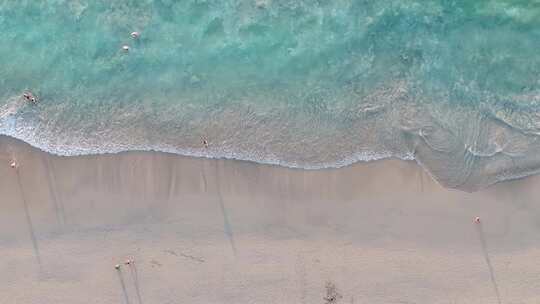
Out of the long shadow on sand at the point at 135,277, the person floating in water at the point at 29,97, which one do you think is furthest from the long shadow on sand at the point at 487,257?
the person floating in water at the point at 29,97

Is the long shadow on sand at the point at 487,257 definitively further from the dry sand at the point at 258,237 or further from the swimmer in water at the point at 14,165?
the swimmer in water at the point at 14,165

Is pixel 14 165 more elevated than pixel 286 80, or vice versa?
pixel 286 80

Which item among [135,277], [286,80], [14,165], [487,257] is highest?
[286,80]

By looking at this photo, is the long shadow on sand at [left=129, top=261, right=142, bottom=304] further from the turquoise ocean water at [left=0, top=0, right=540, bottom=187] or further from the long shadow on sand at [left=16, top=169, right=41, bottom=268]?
the turquoise ocean water at [left=0, top=0, right=540, bottom=187]

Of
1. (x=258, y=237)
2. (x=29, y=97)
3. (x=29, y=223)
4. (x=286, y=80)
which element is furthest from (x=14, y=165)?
(x=286, y=80)

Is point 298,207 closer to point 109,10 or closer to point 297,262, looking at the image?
point 297,262

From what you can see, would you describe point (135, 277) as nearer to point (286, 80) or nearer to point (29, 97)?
point (29, 97)
